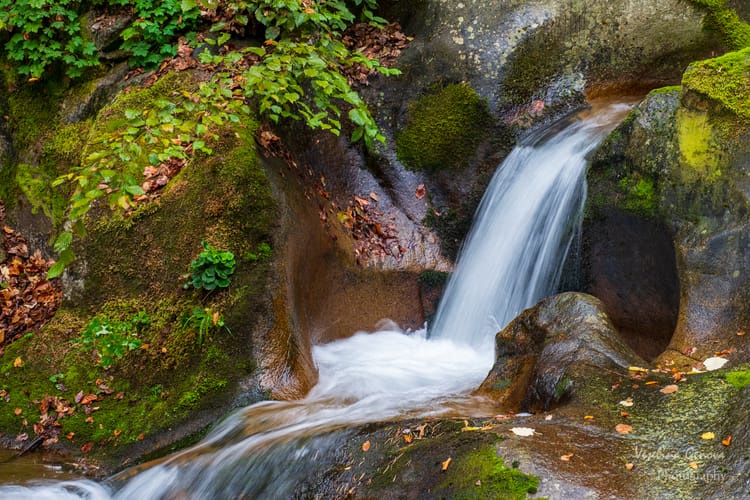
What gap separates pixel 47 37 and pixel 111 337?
405 cm

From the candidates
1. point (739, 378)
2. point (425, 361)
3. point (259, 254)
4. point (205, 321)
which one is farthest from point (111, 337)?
point (739, 378)

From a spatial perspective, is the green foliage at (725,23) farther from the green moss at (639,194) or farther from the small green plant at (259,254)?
the small green plant at (259,254)

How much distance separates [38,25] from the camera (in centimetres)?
771

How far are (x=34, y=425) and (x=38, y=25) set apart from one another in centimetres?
453

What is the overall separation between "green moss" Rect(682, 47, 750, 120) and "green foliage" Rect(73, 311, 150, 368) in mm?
4447

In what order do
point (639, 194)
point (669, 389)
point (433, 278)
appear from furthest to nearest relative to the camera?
1. point (433, 278)
2. point (639, 194)
3. point (669, 389)

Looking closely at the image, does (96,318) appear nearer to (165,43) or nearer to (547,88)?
(165,43)

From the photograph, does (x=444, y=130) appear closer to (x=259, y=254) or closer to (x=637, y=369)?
(x=259, y=254)

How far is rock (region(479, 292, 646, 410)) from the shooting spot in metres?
3.95

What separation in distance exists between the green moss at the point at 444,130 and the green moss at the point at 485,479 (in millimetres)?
4735

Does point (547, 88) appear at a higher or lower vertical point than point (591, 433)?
higher

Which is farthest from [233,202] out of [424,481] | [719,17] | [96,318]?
[719,17]

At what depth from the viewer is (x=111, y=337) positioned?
5.71m

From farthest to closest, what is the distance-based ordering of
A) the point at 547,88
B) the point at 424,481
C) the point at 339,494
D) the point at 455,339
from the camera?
the point at 547,88, the point at 455,339, the point at 339,494, the point at 424,481
